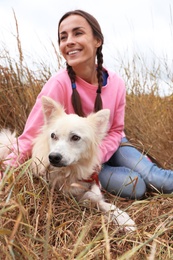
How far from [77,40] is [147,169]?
1.42 meters

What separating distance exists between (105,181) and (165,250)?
1.29 metres

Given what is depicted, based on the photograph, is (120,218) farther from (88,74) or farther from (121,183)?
(88,74)

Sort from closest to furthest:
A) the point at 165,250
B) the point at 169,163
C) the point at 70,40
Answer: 1. the point at 165,250
2. the point at 70,40
3. the point at 169,163

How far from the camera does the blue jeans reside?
2883mm

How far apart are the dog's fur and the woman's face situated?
650 mm

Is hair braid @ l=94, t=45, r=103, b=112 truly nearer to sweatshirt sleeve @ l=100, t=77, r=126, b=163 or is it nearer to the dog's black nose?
sweatshirt sleeve @ l=100, t=77, r=126, b=163

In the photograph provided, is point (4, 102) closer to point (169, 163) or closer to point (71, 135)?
point (71, 135)

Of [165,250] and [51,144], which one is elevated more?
[51,144]

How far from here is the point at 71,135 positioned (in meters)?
2.32

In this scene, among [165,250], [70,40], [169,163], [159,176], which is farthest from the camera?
[169,163]

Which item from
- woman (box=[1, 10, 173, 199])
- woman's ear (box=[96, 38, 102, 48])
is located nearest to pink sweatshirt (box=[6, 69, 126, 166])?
woman (box=[1, 10, 173, 199])

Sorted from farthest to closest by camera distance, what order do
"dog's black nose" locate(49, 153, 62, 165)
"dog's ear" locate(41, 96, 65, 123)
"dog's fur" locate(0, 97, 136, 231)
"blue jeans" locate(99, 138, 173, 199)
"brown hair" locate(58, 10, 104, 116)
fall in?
1. "blue jeans" locate(99, 138, 173, 199)
2. "brown hair" locate(58, 10, 104, 116)
3. "dog's ear" locate(41, 96, 65, 123)
4. "dog's fur" locate(0, 97, 136, 231)
5. "dog's black nose" locate(49, 153, 62, 165)

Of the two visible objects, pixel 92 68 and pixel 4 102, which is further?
pixel 4 102

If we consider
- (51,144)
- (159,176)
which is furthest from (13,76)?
(159,176)
